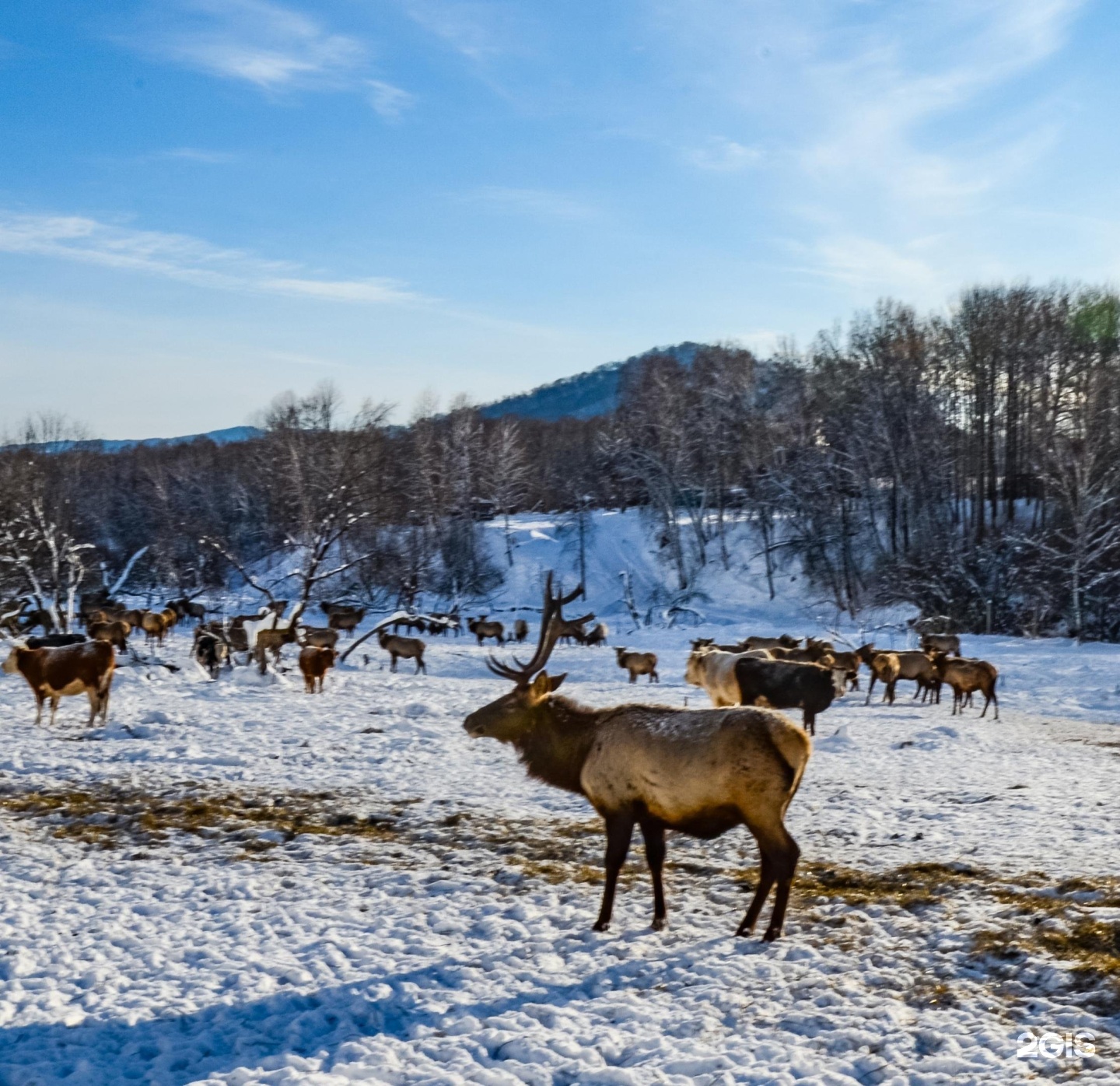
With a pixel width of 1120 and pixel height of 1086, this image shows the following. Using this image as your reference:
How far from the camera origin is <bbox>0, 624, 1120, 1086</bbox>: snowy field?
4.68 meters

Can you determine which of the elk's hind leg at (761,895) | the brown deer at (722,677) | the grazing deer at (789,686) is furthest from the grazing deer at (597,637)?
the elk's hind leg at (761,895)

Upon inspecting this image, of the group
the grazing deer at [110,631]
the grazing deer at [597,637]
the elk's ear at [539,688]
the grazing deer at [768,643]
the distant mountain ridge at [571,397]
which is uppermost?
the distant mountain ridge at [571,397]

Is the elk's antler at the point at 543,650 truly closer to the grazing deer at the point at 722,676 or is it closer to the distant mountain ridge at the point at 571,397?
the grazing deer at the point at 722,676

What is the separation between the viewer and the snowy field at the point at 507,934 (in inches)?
184

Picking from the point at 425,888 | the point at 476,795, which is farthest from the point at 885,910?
the point at 476,795

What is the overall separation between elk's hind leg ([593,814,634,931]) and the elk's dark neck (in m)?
0.44

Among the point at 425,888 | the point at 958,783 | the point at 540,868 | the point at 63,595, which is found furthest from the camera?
the point at 63,595

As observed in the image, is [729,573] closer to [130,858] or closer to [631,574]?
[631,574]

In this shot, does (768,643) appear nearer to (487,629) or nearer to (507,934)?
(487,629)

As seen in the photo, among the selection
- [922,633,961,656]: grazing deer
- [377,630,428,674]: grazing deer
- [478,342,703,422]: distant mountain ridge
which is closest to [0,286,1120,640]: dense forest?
[377,630,428,674]: grazing deer

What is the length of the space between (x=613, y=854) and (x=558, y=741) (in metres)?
0.93

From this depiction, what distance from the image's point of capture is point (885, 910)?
645cm

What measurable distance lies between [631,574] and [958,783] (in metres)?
38.8

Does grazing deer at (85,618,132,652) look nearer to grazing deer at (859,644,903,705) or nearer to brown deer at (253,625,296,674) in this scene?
brown deer at (253,625,296,674)
